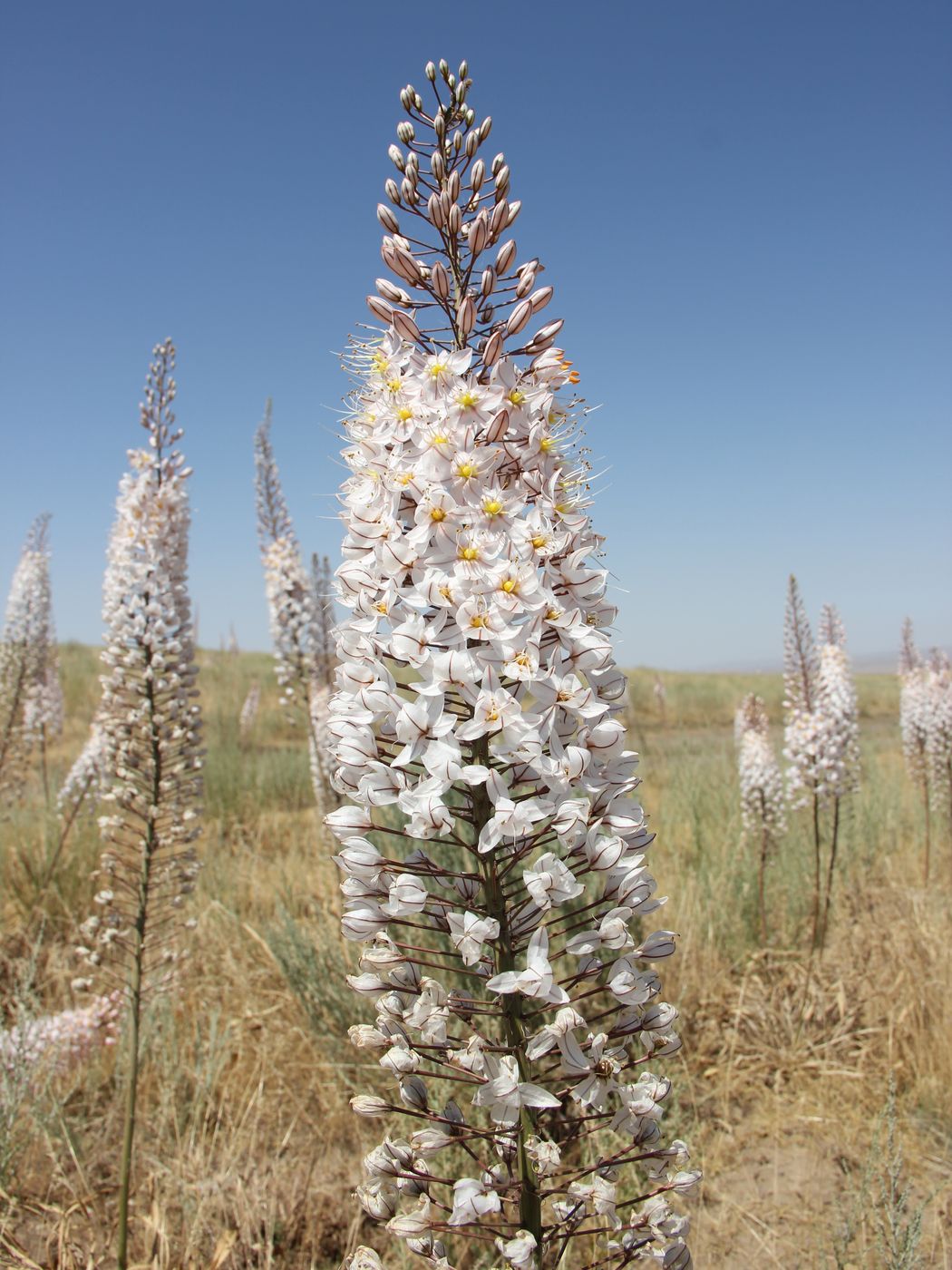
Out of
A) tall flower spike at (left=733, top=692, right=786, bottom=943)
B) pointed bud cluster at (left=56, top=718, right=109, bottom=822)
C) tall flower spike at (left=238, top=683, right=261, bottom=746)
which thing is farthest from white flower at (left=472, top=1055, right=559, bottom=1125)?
tall flower spike at (left=238, top=683, right=261, bottom=746)

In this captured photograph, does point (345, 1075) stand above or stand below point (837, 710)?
below

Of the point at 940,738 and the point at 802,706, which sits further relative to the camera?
the point at 940,738

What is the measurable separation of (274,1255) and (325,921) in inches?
84.2

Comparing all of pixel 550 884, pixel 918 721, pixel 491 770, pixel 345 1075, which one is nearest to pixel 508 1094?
pixel 550 884

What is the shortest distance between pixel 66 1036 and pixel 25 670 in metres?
4.06

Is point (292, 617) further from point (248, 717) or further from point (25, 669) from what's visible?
point (248, 717)

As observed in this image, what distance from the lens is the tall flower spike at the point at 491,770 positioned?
152 cm

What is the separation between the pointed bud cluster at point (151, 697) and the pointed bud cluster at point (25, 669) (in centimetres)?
414

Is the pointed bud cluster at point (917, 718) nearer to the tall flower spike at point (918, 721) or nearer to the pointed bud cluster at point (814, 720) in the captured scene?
the tall flower spike at point (918, 721)

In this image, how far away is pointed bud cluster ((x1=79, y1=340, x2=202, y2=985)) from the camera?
127 inches

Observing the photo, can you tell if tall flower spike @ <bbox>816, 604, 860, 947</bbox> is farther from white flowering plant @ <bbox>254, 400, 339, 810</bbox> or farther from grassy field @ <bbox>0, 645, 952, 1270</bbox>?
white flowering plant @ <bbox>254, 400, 339, 810</bbox>

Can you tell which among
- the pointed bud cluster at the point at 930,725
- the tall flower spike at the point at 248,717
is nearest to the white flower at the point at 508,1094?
the pointed bud cluster at the point at 930,725

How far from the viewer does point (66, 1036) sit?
408 centimetres

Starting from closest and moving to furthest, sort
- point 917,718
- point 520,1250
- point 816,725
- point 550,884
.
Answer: point 520,1250 → point 550,884 → point 816,725 → point 917,718
